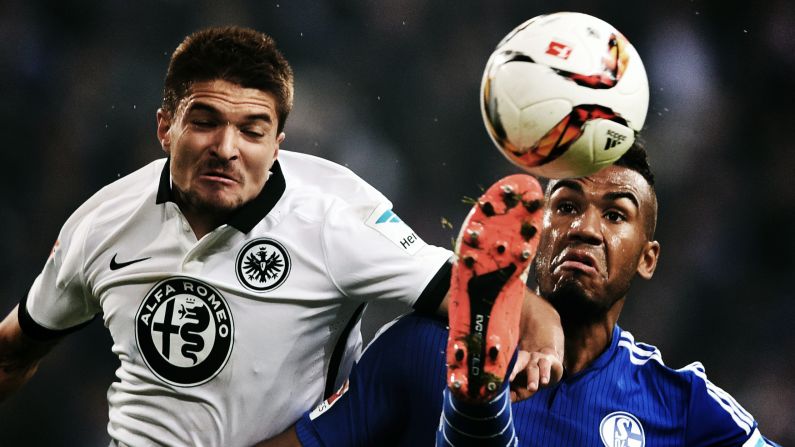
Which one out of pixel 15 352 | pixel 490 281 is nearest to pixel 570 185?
pixel 490 281

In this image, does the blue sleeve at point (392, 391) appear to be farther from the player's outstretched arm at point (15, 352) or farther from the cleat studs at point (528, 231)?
the player's outstretched arm at point (15, 352)

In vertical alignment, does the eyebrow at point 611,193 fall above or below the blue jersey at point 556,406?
above

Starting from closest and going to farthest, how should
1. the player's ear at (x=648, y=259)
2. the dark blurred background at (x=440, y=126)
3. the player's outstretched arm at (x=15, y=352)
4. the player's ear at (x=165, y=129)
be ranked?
the player's ear at (x=165, y=129) → the player's ear at (x=648, y=259) → the player's outstretched arm at (x=15, y=352) → the dark blurred background at (x=440, y=126)

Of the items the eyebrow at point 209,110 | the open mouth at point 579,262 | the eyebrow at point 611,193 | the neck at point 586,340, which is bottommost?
the neck at point 586,340

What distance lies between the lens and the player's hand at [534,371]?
7.74ft

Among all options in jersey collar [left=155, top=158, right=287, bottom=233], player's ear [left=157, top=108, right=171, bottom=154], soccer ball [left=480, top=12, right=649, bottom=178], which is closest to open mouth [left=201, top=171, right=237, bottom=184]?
jersey collar [left=155, top=158, right=287, bottom=233]

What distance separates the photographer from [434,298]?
2.68 metres

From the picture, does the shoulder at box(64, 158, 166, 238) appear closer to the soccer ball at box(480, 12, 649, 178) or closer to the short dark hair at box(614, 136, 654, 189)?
the soccer ball at box(480, 12, 649, 178)

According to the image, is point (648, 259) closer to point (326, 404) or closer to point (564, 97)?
point (564, 97)

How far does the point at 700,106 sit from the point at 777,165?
53 cm

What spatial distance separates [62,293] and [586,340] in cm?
176

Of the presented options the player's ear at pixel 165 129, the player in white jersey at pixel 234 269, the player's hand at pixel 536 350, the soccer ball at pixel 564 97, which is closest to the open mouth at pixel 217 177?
the player in white jersey at pixel 234 269

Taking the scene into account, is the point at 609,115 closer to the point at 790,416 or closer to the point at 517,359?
the point at 517,359

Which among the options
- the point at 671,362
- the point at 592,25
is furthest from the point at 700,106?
the point at 592,25
